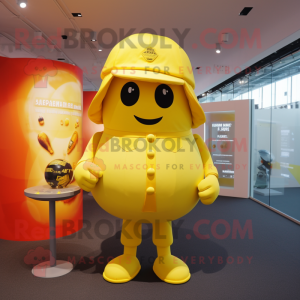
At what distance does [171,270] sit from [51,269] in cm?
114

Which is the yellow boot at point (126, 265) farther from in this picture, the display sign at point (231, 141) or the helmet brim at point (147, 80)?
the display sign at point (231, 141)

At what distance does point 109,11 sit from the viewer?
4.32 m

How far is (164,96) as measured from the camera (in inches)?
80.3

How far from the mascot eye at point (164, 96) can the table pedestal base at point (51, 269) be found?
178cm

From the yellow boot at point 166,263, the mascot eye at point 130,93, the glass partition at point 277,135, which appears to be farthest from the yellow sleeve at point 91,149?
the glass partition at point 277,135

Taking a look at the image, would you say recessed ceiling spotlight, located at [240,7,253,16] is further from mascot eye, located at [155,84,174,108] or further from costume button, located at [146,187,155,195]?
costume button, located at [146,187,155,195]

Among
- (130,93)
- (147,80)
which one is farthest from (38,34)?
(147,80)

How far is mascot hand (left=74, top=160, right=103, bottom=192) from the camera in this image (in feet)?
6.64

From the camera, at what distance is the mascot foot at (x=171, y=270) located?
2.31 metres

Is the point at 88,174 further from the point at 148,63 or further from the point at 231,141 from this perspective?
the point at 231,141

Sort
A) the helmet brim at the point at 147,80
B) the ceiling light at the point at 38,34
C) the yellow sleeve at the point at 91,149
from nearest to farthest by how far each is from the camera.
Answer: the helmet brim at the point at 147,80 → the yellow sleeve at the point at 91,149 → the ceiling light at the point at 38,34

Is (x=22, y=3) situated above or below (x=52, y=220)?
above

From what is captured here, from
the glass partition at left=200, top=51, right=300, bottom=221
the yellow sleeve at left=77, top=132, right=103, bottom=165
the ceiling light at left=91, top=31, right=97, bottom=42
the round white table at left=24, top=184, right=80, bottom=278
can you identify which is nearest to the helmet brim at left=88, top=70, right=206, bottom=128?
the yellow sleeve at left=77, top=132, right=103, bottom=165

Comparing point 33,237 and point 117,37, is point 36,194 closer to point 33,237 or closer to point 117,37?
point 33,237
